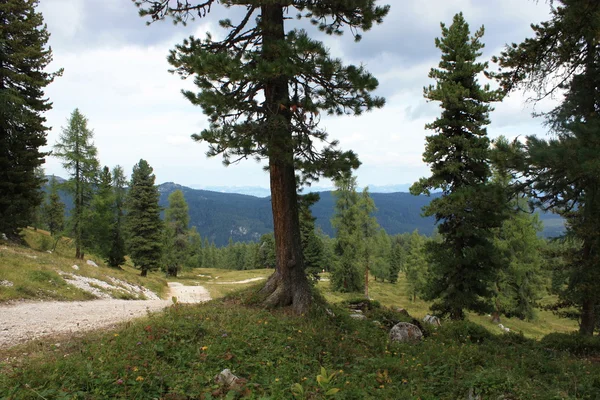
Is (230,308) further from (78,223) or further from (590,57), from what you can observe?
(78,223)

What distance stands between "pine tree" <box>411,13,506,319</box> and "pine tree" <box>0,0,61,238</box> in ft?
75.3

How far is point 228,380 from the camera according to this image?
482 centimetres

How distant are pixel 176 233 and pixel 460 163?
36383 mm

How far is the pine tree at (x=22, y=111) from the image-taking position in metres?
21.8

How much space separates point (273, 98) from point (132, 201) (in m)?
31.9

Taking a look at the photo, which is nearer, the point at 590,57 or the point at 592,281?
the point at 590,57

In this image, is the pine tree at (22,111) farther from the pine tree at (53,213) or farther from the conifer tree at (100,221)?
the pine tree at (53,213)

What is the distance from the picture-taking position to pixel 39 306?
11453mm

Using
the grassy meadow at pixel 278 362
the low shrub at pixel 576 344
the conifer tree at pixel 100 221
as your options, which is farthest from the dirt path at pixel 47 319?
the conifer tree at pixel 100 221

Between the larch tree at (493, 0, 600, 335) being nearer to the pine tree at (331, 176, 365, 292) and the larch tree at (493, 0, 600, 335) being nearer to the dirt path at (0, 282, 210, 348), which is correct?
the dirt path at (0, 282, 210, 348)

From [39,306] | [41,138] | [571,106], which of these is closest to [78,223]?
[41,138]

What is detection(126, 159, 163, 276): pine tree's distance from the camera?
35031mm

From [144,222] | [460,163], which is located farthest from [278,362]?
[144,222]

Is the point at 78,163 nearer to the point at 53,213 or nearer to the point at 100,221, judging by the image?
the point at 100,221
